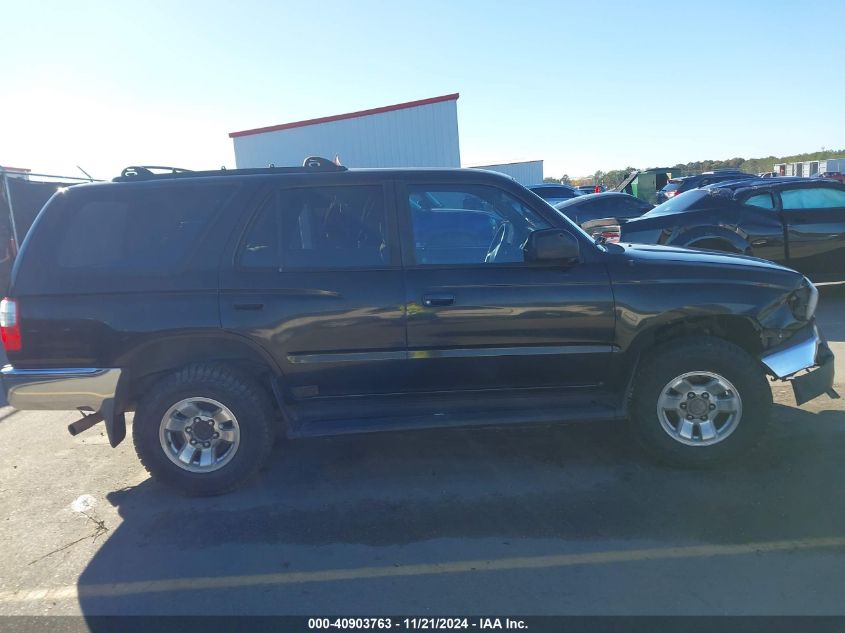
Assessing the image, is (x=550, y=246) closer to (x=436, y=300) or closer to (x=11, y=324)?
(x=436, y=300)

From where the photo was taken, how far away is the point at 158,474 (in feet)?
12.5

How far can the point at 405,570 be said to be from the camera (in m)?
3.00

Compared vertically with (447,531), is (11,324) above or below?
above

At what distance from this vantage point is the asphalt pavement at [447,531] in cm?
279

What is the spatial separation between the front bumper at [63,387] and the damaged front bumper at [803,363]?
4108 millimetres

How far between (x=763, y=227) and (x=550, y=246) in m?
6.19

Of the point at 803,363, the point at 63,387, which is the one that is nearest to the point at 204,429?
the point at 63,387

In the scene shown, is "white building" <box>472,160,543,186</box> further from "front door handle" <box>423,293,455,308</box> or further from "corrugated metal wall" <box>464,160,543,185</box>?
"front door handle" <box>423,293,455,308</box>

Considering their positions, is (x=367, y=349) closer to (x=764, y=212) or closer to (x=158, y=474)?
(x=158, y=474)

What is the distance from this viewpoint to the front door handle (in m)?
3.68

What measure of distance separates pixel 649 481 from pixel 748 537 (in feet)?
2.34

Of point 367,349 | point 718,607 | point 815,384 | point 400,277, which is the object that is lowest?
point 718,607

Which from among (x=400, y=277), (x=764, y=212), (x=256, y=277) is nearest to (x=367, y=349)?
(x=400, y=277)

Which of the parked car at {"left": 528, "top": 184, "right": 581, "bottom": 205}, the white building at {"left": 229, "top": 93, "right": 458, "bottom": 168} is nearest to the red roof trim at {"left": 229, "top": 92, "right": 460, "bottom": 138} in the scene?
the white building at {"left": 229, "top": 93, "right": 458, "bottom": 168}
